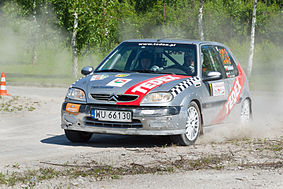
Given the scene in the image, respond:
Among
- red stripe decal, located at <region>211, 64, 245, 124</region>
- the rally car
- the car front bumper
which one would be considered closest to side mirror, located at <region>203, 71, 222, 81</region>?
the rally car

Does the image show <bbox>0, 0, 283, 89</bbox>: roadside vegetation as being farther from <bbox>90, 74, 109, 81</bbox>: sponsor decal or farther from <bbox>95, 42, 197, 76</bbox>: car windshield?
<bbox>90, 74, 109, 81</bbox>: sponsor decal

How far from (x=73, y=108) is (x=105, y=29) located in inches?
1001

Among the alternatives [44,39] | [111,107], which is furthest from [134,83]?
[44,39]

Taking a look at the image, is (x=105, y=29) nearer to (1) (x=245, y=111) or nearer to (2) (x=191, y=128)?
(1) (x=245, y=111)

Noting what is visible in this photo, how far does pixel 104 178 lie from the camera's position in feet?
19.5

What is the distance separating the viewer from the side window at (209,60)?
926 centimetres

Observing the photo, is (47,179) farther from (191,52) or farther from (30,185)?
(191,52)

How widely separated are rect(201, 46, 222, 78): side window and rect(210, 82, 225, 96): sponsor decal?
9.8 inches

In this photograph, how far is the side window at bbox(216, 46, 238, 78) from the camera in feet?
32.9

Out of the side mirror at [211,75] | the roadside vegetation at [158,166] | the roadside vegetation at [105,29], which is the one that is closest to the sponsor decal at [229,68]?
the side mirror at [211,75]

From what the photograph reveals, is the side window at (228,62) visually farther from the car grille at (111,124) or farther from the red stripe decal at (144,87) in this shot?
the car grille at (111,124)

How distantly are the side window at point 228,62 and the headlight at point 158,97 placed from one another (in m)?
2.23

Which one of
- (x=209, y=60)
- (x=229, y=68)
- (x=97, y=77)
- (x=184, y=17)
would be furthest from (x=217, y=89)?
(x=184, y=17)

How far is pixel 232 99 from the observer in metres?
9.87
